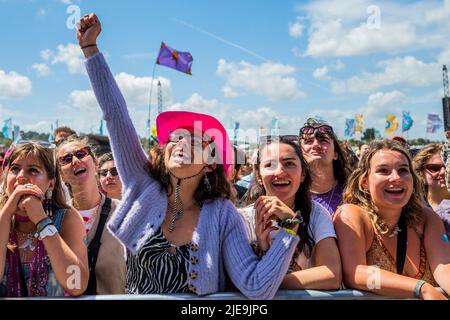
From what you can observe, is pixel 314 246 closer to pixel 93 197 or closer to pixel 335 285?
pixel 335 285

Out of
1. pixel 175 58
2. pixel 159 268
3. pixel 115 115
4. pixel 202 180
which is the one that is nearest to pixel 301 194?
pixel 202 180

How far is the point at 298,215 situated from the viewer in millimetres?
1979

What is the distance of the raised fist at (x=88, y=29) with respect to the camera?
2104mm

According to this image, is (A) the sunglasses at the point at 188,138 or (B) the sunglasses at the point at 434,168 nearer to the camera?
(A) the sunglasses at the point at 188,138

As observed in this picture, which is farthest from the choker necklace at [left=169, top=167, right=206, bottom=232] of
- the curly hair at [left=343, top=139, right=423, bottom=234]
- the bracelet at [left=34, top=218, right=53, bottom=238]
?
the curly hair at [left=343, top=139, right=423, bottom=234]

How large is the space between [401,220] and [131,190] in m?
1.45

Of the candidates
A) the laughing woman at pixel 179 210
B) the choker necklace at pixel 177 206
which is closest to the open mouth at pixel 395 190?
the laughing woman at pixel 179 210

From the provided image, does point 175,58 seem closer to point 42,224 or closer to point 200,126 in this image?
point 200,126

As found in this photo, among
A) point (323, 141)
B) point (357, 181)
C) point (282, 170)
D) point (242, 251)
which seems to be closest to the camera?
point (242, 251)

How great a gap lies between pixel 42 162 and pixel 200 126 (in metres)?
0.85

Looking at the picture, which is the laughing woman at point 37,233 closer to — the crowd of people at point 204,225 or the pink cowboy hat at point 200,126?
the crowd of people at point 204,225

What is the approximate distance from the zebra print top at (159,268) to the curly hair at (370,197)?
3.37 ft

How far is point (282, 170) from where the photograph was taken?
2.33m
